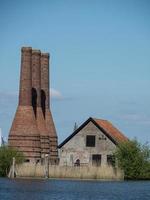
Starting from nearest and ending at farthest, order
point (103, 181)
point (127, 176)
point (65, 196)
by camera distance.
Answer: point (65, 196)
point (103, 181)
point (127, 176)

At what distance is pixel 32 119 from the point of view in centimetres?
8519

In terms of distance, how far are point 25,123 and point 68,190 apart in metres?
27.6

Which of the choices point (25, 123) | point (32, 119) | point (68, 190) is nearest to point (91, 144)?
point (32, 119)

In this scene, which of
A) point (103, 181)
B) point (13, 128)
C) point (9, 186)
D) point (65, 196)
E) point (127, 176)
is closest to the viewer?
point (65, 196)

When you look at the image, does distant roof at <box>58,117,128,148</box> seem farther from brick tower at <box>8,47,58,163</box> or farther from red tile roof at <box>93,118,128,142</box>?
brick tower at <box>8,47,58,163</box>

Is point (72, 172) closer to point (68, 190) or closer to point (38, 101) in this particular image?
point (68, 190)

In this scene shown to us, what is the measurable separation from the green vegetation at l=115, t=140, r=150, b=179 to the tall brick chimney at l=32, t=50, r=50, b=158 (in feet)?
39.7

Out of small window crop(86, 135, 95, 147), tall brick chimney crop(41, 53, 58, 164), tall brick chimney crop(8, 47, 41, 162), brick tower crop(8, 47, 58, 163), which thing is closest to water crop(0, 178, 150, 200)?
tall brick chimney crop(8, 47, 41, 162)

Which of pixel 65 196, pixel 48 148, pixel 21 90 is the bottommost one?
pixel 65 196

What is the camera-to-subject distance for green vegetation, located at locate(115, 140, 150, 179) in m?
75.2

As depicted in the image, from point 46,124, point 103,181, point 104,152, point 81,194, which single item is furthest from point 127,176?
point 81,194

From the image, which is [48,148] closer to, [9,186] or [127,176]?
[127,176]

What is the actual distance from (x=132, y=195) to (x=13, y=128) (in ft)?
107

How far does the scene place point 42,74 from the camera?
89.5m
